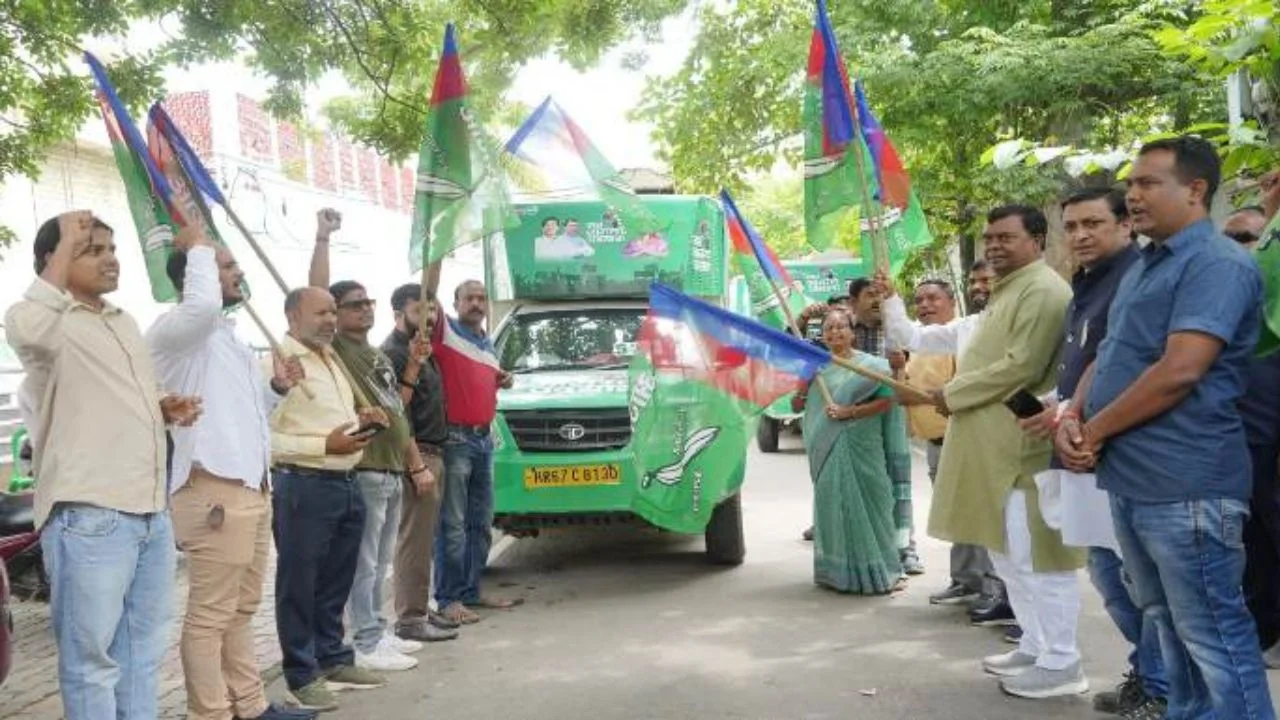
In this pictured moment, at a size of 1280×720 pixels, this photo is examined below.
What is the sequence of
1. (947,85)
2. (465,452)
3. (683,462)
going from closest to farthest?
(683,462) → (465,452) → (947,85)

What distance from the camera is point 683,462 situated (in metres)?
5.75

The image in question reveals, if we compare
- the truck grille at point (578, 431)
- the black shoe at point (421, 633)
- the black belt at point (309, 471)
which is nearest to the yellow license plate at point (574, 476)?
the truck grille at point (578, 431)

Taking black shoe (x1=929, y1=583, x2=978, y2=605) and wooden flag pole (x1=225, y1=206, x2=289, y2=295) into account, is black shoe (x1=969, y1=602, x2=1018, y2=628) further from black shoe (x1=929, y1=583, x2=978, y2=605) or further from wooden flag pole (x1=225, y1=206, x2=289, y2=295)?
wooden flag pole (x1=225, y1=206, x2=289, y2=295)

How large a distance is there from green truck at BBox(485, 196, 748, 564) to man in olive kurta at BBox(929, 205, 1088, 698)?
→ 157 centimetres

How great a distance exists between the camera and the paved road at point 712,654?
4.80 m

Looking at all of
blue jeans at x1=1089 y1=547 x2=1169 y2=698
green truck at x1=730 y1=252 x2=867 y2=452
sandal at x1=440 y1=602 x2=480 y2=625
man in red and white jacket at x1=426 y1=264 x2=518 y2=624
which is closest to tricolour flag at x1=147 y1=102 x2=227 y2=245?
man in red and white jacket at x1=426 y1=264 x2=518 y2=624

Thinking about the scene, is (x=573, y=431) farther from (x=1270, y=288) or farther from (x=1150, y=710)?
(x=1270, y=288)

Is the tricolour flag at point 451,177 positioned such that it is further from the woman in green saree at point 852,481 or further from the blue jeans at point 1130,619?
the blue jeans at point 1130,619

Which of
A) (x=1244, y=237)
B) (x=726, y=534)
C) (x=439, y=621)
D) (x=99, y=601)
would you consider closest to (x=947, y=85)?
(x=726, y=534)

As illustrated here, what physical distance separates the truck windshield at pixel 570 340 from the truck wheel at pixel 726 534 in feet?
4.55

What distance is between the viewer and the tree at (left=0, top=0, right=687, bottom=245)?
7695 millimetres

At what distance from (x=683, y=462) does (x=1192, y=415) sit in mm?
2852

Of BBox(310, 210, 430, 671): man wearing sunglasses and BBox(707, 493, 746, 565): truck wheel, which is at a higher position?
BBox(310, 210, 430, 671): man wearing sunglasses

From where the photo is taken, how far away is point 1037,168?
12.9 metres
